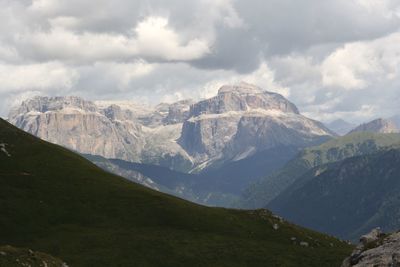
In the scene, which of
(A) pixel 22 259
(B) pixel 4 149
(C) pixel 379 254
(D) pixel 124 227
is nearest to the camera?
(C) pixel 379 254

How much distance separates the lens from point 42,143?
152375mm

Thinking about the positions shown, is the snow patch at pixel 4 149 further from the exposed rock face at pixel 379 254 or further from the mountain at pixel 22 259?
the exposed rock face at pixel 379 254

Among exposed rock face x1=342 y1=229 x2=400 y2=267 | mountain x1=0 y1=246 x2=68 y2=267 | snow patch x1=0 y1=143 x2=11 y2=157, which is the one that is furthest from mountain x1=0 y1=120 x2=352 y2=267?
exposed rock face x1=342 y1=229 x2=400 y2=267

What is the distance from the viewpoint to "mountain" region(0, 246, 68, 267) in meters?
61.3

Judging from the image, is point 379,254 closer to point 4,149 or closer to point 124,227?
point 124,227

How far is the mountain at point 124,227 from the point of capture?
8988 cm

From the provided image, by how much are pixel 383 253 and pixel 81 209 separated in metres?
76.9

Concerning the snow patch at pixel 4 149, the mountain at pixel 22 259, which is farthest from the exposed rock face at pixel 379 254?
the snow patch at pixel 4 149

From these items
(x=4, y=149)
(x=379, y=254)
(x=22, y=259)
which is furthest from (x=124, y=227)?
(x=379, y=254)

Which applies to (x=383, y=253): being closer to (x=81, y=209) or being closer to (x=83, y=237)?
(x=83, y=237)

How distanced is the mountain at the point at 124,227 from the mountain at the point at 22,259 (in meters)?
17.2

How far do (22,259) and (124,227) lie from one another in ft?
138

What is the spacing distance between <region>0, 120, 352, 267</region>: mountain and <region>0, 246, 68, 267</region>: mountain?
17.2 metres

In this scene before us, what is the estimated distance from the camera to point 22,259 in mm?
62781
